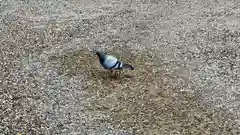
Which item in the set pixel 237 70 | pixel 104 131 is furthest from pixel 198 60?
pixel 104 131

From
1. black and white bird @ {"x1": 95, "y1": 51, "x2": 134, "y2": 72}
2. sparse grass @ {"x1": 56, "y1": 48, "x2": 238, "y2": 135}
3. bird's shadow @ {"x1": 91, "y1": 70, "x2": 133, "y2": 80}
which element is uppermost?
Result: black and white bird @ {"x1": 95, "y1": 51, "x2": 134, "y2": 72}

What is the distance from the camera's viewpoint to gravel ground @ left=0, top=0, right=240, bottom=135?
890 cm

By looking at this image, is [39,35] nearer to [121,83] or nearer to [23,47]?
[23,47]

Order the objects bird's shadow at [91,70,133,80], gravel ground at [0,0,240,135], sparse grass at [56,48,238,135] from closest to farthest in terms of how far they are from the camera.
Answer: sparse grass at [56,48,238,135], gravel ground at [0,0,240,135], bird's shadow at [91,70,133,80]

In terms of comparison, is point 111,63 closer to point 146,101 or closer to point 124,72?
point 124,72

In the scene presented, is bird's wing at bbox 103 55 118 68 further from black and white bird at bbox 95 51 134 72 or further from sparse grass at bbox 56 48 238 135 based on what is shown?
sparse grass at bbox 56 48 238 135

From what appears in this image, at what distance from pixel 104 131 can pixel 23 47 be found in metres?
4.96

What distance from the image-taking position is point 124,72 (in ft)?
35.3

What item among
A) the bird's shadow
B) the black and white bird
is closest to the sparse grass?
the bird's shadow

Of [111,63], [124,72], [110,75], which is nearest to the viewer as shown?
[111,63]

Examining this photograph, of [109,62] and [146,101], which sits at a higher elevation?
[109,62]

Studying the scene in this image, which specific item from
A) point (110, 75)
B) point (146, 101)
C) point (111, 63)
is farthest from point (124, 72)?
point (146, 101)

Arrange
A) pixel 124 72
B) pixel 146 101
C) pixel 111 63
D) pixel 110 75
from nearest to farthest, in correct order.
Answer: pixel 146 101, pixel 111 63, pixel 110 75, pixel 124 72

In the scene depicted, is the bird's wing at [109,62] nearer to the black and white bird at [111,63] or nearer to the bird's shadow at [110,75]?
the black and white bird at [111,63]
